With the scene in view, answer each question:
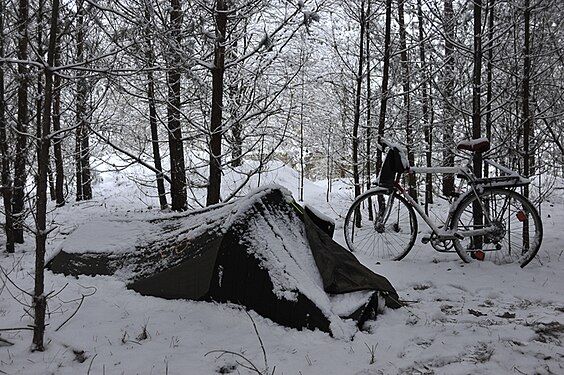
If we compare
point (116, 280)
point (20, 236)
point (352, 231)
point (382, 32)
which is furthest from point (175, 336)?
point (382, 32)

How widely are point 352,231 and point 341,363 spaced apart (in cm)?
292

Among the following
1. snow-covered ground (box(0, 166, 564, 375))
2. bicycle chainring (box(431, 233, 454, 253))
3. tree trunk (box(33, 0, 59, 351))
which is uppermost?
tree trunk (box(33, 0, 59, 351))

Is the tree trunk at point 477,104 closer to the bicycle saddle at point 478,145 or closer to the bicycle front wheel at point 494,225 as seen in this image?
the bicycle front wheel at point 494,225

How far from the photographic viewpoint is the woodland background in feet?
10.6

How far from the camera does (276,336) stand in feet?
9.36

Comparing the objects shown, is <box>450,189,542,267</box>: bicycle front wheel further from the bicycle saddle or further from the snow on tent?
the snow on tent

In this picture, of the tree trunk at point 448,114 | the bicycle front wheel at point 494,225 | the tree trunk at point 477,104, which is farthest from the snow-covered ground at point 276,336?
the tree trunk at point 448,114

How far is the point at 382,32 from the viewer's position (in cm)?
857

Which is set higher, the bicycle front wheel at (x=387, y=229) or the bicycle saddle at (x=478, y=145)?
the bicycle saddle at (x=478, y=145)

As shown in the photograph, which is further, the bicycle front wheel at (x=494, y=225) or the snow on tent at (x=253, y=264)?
the bicycle front wheel at (x=494, y=225)

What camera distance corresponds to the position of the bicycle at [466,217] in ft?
15.0

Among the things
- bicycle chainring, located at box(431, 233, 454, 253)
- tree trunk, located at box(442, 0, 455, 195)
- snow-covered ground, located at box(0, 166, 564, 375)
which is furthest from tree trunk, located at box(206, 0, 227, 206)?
tree trunk, located at box(442, 0, 455, 195)

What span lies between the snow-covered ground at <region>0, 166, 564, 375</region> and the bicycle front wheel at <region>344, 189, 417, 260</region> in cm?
99

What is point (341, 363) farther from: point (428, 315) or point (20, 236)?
point (20, 236)
